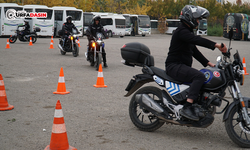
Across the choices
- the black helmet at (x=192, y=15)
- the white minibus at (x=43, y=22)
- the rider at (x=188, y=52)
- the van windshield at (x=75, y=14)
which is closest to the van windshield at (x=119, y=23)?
the van windshield at (x=75, y=14)

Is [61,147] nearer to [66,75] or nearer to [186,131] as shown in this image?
[186,131]

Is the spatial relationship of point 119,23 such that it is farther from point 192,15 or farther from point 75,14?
point 192,15

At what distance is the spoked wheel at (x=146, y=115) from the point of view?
502cm

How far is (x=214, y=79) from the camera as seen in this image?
174 inches

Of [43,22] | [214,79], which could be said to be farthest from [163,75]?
[43,22]

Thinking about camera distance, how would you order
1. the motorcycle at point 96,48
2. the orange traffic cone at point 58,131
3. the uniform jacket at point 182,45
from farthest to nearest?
the motorcycle at point 96,48 < the uniform jacket at point 182,45 < the orange traffic cone at point 58,131

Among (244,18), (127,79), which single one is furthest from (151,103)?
(244,18)

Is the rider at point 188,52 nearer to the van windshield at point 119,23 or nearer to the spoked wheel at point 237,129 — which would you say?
the spoked wheel at point 237,129

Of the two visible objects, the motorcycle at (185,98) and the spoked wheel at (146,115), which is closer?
the motorcycle at (185,98)

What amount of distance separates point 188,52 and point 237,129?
1.31 metres

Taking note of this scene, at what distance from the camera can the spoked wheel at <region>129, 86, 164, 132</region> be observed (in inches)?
198

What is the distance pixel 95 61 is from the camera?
1252 cm
